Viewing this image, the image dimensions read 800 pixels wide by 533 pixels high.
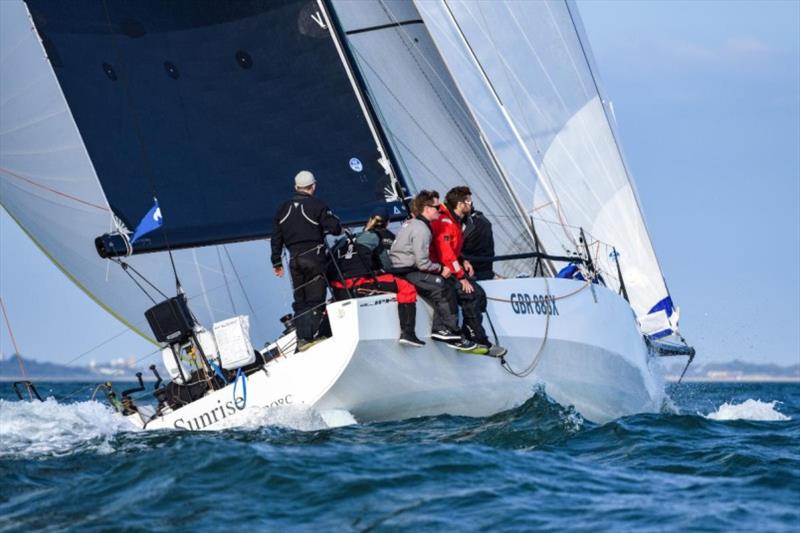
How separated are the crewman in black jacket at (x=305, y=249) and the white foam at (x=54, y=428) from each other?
4.60ft

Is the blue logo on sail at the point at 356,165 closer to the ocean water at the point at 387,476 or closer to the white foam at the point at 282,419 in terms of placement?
the ocean water at the point at 387,476

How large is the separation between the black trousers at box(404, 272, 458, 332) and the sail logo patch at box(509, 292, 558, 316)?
3.02 ft

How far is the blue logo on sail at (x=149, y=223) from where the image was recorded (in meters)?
10.0

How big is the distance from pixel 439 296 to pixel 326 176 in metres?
2.45

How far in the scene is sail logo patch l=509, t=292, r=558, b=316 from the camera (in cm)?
976

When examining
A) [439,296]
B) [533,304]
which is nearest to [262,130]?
[533,304]

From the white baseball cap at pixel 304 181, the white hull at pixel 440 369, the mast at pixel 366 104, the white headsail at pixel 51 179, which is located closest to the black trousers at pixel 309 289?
the white hull at pixel 440 369

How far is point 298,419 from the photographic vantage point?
8.52 m

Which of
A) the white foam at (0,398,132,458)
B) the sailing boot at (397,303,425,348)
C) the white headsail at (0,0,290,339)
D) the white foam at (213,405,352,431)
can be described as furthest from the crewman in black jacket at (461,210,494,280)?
the white headsail at (0,0,290,339)

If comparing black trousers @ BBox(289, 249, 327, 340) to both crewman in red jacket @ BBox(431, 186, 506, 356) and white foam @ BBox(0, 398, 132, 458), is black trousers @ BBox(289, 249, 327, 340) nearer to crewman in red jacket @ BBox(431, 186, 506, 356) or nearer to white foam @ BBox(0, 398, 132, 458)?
crewman in red jacket @ BBox(431, 186, 506, 356)

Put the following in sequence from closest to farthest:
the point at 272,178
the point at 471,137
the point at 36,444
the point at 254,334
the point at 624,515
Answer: the point at 624,515, the point at 36,444, the point at 272,178, the point at 471,137, the point at 254,334

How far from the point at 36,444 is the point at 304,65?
13.8 ft

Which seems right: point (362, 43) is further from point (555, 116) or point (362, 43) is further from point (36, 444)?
point (36, 444)

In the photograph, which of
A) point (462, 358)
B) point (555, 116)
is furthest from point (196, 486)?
point (555, 116)
